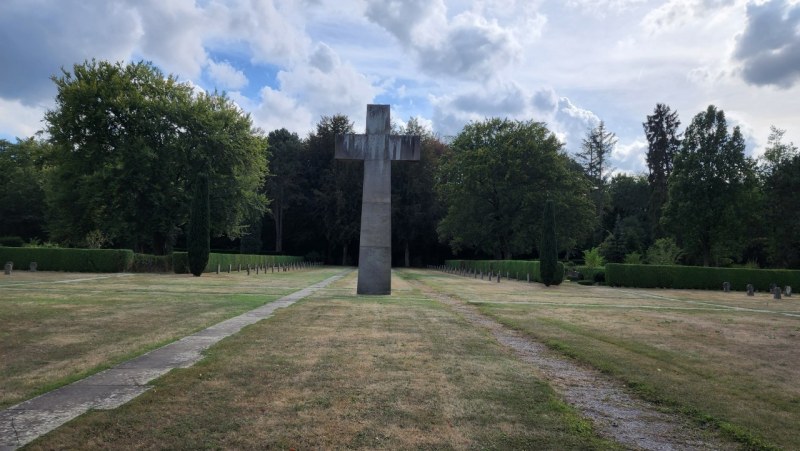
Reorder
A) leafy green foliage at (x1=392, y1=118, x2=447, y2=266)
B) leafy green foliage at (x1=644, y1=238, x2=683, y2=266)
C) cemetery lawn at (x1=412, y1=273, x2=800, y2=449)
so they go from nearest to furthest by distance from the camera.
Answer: cemetery lawn at (x1=412, y1=273, x2=800, y2=449)
leafy green foliage at (x1=644, y1=238, x2=683, y2=266)
leafy green foliage at (x1=392, y1=118, x2=447, y2=266)

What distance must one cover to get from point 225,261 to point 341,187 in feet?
84.8

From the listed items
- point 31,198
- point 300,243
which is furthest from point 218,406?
point 300,243

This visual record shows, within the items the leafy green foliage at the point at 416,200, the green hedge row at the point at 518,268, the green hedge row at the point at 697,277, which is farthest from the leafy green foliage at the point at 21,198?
the green hedge row at the point at 697,277

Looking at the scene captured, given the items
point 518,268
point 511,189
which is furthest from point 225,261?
point 511,189

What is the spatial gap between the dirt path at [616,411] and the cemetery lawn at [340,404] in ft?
0.76

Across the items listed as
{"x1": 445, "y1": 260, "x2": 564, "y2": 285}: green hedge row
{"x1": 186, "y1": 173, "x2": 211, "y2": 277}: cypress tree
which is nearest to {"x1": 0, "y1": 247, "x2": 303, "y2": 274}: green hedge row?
{"x1": 186, "y1": 173, "x2": 211, "y2": 277}: cypress tree

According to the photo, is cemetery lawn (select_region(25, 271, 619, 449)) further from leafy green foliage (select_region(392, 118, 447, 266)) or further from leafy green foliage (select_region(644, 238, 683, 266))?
leafy green foliage (select_region(392, 118, 447, 266))

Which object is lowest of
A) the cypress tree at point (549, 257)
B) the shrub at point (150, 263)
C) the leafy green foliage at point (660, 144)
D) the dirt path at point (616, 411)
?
the dirt path at point (616, 411)

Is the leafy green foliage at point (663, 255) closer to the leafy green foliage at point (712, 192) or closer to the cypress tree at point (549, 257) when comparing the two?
the leafy green foliage at point (712, 192)

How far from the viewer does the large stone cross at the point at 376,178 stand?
18297mm

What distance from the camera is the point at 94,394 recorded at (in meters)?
4.74

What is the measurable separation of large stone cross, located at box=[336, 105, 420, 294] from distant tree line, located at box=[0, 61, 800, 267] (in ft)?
45.4

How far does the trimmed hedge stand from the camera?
91.0ft

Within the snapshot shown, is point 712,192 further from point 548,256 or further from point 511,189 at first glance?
point 548,256
